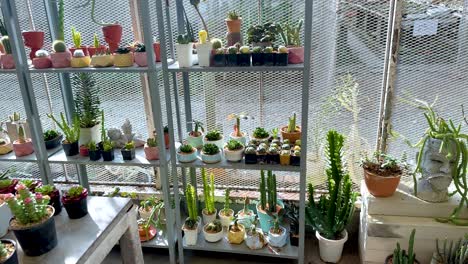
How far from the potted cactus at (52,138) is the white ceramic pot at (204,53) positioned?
3.62ft

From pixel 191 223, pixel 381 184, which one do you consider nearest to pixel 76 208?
pixel 191 223

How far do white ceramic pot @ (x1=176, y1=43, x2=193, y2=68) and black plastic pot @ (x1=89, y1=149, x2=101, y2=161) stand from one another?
0.72m

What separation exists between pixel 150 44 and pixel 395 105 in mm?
1395

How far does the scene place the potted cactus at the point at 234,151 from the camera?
1.99 meters

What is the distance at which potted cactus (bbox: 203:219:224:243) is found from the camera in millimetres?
2193

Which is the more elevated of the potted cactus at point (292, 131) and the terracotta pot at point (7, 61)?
the terracotta pot at point (7, 61)

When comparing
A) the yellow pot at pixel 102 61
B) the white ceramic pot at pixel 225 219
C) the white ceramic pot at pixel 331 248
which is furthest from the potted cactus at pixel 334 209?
the yellow pot at pixel 102 61

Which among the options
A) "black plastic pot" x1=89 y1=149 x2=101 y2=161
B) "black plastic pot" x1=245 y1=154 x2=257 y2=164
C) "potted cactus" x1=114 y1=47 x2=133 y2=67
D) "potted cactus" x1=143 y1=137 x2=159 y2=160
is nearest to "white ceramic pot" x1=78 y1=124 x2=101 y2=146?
"black plastic pot" x1=89 y1=149 x2=101 y2=161

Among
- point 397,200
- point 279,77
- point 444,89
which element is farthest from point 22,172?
point 444,89

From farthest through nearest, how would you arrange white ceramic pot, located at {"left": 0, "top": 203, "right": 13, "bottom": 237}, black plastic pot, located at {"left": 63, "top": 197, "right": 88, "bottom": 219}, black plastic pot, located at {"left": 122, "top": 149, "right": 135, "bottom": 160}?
1. black plastic pot, located at {"left": 122, "top": 149, "right": 135, "bottom": 160}
2. black plastic pot, located at {"left": 63, "top": 197, "right": 88, "bottom": 219}
3. white ceramic pot, located at {"left": 0, "top": 203, "right": 13, "bottom": 237}

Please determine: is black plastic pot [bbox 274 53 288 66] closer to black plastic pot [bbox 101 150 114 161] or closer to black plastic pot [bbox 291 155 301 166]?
black plastic pot [bbox 291 155 301 166]

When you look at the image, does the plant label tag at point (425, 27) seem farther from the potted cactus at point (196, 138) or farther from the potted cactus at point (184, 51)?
the potted cactus at point (196, 138)

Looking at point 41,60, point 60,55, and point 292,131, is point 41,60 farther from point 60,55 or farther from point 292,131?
point 292,131

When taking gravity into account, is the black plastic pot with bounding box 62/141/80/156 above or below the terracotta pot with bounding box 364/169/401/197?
above
